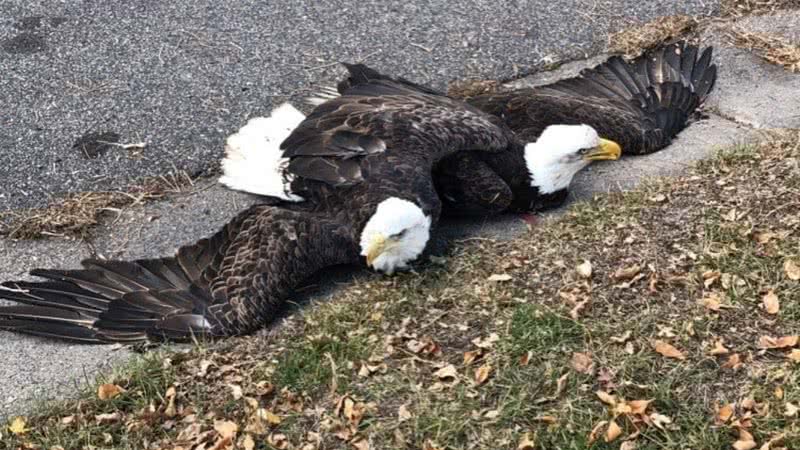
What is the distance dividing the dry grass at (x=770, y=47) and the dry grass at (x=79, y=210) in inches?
142

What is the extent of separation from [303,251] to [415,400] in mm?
1018

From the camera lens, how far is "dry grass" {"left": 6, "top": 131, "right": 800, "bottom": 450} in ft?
12.5

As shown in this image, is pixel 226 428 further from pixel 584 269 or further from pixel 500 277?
pixel 584 269

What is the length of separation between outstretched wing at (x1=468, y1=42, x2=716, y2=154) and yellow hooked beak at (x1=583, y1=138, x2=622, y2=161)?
0.71 feet

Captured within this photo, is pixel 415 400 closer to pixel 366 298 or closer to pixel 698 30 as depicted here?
pixel 366 298

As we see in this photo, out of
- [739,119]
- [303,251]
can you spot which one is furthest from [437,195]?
[739,119]

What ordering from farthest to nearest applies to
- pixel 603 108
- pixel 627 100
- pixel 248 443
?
1. pixel 627 100
2. pixel 603 108
3. pixel 248 443

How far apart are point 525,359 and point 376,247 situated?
3.02 ft

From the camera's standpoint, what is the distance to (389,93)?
555 centimetres

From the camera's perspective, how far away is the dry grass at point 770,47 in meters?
6.45

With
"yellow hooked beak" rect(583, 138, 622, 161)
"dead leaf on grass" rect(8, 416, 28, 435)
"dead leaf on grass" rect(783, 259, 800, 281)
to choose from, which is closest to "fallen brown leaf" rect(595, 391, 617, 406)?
"dead leaf on grass" rect(783, 259, 800, 281)

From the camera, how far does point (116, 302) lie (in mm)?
4547

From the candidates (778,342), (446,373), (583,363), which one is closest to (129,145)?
(446,373)

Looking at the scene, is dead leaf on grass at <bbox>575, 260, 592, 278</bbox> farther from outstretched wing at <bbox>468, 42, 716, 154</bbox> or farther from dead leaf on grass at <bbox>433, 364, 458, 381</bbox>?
outstretched wing at <bbox>468, 42, 716, 154</bbox>
